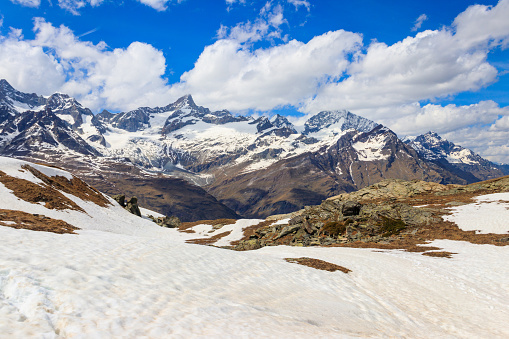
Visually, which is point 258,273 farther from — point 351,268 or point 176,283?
point 351,268

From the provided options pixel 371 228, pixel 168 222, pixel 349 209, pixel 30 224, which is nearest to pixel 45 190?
pixel 30 224

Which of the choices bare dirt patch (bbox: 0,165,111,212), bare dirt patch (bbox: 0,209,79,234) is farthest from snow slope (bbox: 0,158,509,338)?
bare dirt patch (bbox: 0,165,111,212)

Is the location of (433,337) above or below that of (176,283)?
below

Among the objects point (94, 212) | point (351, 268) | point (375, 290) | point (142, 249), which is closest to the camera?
point (142, 249)

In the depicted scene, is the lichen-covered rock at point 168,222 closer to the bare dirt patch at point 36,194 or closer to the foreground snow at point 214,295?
the bare dirt patch at point 36,194

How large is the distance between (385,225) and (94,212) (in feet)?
194

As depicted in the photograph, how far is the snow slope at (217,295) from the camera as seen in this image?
9.05m

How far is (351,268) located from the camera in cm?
2567

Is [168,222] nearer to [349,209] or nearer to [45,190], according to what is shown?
[45,190]

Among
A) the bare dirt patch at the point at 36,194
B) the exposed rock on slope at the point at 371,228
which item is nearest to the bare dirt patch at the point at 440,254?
the exposed rock on slope at the point at 371,228

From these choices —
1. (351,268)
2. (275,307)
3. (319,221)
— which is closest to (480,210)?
(319,221)

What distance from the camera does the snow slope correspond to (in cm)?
905

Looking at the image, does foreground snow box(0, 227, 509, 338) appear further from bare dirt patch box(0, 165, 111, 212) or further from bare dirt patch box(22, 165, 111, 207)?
bare dirt patch box(22, 165, 111, 207)

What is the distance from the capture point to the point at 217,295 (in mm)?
13625
